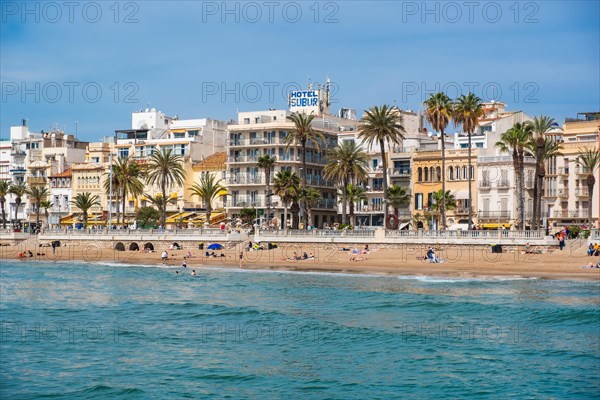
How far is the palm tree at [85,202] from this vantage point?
107375mm

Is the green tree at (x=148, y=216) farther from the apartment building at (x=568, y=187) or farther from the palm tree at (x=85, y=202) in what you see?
the apartment building at (x=568, y=187)

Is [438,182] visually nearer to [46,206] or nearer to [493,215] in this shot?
[493,215]

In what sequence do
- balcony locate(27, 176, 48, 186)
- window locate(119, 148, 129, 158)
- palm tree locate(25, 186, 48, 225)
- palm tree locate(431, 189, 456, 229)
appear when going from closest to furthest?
palm tree locate(431, 189, 456, 229) < palm tree locate(25, 186, 48, 225) < window locate(119, 148, 129, 158) < balcony locate(27, 176, 48, 186)

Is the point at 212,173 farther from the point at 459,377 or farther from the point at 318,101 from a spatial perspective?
Answer: the point at 459,377

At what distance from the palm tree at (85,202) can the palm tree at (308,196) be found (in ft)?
80.8

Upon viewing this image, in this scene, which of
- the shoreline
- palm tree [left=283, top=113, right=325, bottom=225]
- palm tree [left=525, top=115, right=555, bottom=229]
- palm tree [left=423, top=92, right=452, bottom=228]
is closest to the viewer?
the shoreline

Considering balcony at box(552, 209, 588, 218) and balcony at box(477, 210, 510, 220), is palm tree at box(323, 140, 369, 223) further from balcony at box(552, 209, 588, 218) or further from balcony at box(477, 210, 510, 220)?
balcony at box(552, 209, 588, 218)

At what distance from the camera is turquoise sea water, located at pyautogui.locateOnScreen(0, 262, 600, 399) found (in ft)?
94.0

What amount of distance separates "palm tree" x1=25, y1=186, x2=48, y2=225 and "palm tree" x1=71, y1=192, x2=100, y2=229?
4.26 meters

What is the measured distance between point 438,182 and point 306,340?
60.1m

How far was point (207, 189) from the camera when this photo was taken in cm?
9919

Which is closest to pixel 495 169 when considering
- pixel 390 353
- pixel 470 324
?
pixel 470 324

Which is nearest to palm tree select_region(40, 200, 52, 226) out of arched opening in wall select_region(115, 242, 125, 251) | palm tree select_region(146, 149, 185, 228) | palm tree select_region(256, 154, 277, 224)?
palm tree select_region(146, 149, 185, 228)

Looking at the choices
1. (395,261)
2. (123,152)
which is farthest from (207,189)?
(395,261)
